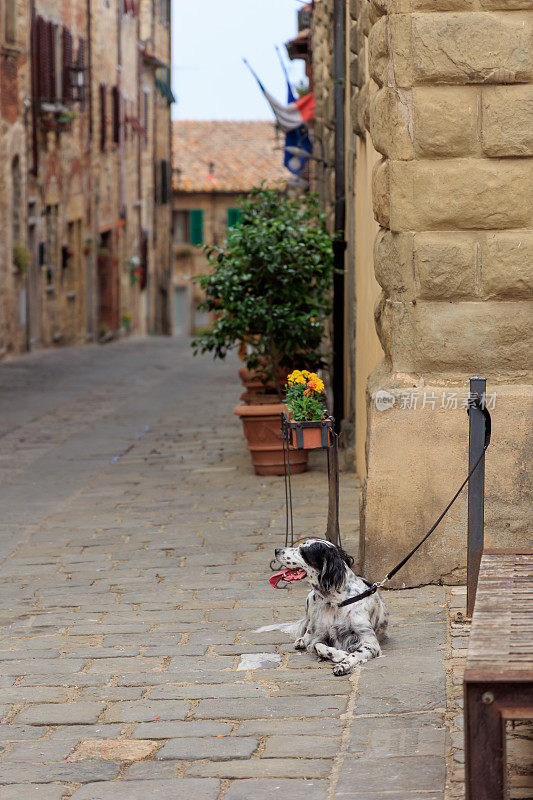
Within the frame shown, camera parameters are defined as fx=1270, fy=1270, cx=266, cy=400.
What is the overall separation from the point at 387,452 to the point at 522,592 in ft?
7.24

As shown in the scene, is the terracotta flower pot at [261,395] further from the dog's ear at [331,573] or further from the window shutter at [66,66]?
the window shutter at [66,66]

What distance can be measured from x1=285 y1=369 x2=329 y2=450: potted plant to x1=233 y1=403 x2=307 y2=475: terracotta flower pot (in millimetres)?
2786

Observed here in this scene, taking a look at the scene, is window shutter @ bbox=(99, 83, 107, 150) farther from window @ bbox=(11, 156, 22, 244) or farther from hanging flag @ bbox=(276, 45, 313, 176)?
hanging flag @ bbox=(276, 45, 313, 176)

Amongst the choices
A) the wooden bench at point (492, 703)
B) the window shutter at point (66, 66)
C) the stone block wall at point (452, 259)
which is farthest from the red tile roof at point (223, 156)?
the wooden bench at point (492, 703)

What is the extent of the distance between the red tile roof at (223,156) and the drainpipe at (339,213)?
39.5m

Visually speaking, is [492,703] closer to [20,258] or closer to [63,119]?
[20,258]

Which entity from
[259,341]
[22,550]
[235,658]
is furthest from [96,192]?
[235,658]

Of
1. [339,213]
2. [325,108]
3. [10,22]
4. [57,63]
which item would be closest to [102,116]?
[57,63]

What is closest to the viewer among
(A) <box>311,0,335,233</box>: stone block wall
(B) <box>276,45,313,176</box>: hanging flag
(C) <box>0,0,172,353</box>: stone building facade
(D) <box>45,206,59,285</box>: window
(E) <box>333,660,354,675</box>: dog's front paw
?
(E) <box>333,660,354,675</box>: dog's front paw

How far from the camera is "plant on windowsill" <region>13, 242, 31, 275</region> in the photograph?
80.8 ft

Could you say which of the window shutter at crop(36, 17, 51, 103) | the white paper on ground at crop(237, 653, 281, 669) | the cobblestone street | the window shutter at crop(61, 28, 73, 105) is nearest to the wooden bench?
the cobblestone street

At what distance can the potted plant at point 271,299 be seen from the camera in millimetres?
10102

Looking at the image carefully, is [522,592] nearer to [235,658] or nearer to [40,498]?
[235,658]

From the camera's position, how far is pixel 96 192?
33500 millimetres
